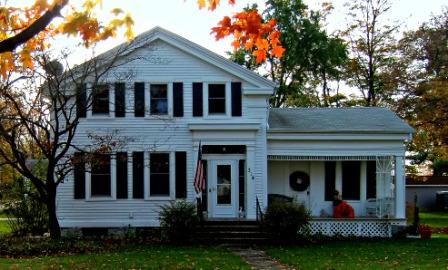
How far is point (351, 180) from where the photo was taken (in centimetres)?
2564

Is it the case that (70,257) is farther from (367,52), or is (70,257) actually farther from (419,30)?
(367,52)

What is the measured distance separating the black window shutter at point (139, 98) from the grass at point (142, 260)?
265 inches

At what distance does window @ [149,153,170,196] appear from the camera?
2388cm

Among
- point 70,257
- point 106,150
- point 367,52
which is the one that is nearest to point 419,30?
point 367,52

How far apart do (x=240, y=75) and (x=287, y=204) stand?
5593mm

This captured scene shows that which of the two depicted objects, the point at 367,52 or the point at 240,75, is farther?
the point at 367,52

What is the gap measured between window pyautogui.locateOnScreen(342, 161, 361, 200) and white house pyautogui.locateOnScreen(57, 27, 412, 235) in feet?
3.61

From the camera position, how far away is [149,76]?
78.5 ft

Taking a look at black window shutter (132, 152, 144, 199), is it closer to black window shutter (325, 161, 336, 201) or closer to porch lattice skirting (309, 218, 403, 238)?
porch lattice skirting (309, 218, 403, 238)

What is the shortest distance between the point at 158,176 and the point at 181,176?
0.88 meters

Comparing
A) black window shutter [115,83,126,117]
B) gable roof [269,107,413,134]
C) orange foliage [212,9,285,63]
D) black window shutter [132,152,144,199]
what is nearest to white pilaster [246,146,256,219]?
gable roof [269,107,413,134]

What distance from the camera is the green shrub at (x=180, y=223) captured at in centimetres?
2048

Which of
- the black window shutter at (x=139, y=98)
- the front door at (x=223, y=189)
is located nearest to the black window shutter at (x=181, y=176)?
the front door at (x=223, y=189)

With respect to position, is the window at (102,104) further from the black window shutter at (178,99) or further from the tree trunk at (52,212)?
the tree trunk at (52,212)
